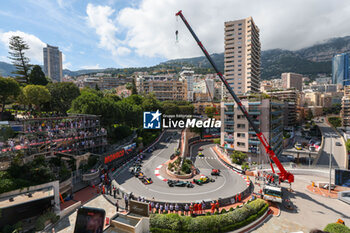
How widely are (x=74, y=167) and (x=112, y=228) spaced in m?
23.1

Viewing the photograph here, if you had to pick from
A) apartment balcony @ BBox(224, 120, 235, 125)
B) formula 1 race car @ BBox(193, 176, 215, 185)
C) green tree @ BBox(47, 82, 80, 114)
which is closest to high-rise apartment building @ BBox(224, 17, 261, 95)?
apartment balcony @ BBox(224, 120, 235, 125)

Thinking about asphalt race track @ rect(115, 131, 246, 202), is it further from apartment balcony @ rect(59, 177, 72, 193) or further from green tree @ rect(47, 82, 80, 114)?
green tree @ rect(47, 82, 80, 114)

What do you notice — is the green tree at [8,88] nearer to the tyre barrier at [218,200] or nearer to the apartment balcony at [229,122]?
the tyre barrier at [218,200]

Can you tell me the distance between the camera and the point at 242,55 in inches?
3627

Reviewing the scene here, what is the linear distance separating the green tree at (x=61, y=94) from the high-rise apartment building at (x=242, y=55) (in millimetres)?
73477

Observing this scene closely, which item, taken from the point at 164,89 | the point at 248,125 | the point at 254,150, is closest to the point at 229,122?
Result: the point at 248,125

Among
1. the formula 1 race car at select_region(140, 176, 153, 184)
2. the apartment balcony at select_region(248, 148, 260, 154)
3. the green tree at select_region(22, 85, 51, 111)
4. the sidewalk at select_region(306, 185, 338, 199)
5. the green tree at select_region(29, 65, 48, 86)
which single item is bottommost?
the sidewalk at select_region(306, 185, 338, 199)

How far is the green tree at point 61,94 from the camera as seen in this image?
53.3 m

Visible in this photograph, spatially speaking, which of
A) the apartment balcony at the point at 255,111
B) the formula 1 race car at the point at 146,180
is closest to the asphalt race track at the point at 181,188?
the formula 1 race car at the point at 146,180

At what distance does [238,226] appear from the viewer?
64.1ft

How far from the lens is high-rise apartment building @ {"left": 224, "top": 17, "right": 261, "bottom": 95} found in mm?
89312

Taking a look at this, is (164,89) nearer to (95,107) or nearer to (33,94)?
(95,107)

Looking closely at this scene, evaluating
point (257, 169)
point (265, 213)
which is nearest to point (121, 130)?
point (257, 169)

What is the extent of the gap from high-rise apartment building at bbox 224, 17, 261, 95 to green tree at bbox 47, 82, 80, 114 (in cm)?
7348
